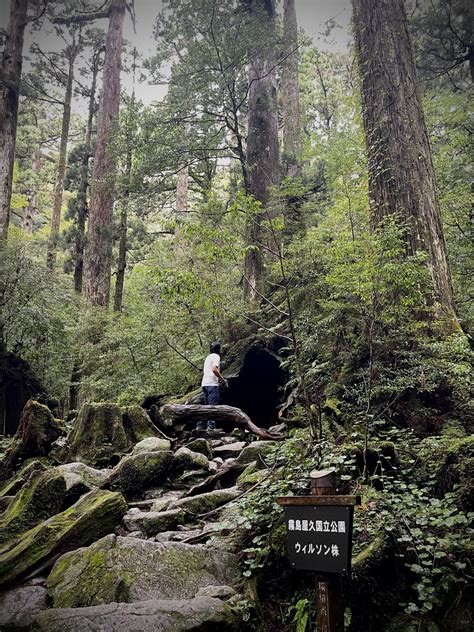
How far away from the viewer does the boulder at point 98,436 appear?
718 cm

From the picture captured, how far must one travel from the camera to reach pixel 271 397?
9648mm

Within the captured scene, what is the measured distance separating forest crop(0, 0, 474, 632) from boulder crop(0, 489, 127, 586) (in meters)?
0.02

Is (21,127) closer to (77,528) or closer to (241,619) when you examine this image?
(77,528)

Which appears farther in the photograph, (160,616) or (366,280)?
(366,280)

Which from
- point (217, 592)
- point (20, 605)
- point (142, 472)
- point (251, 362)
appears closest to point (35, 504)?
point (142, 472)

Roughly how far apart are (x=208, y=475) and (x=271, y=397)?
388 cm

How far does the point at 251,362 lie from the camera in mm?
9516

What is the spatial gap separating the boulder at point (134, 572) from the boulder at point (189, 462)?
7.07 ft

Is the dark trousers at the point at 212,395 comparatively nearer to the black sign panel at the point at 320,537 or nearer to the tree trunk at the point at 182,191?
the black sign panel at the point at 320,537

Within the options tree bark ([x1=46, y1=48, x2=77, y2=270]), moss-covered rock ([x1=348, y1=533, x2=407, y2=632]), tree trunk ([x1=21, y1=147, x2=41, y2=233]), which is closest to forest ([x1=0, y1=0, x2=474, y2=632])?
moss-covered rock ([x1=348, y1=533, x2=407, y2=632])

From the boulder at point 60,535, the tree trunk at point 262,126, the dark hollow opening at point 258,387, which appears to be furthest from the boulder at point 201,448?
the tree trunk at point 262,126

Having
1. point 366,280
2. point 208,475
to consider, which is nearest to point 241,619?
point 208,475

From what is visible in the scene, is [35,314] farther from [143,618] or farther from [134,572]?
[143,618]

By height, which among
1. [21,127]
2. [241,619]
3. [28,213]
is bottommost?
[241,619]
